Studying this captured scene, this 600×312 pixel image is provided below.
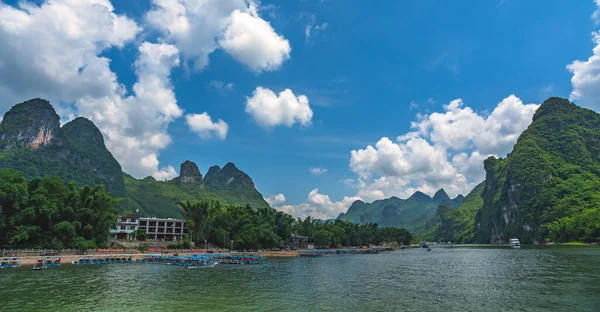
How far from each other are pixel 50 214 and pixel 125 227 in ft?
176

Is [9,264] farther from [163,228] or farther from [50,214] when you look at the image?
[163,228]

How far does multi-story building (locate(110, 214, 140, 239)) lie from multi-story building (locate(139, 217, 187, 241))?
4.60 metres

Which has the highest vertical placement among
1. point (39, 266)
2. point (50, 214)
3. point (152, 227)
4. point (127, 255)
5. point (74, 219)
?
point (152, 227)

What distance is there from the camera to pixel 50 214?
63.3 meters

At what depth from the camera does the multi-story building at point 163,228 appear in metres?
123

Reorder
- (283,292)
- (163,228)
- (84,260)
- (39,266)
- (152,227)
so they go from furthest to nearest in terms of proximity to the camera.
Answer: (163,228) < (152,227) < (84,260) < (39,266) < (283,292)

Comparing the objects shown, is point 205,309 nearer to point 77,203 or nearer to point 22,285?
point 22,285

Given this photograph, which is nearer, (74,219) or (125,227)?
(74,219)

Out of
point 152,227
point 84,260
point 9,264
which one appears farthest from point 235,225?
point 9,264

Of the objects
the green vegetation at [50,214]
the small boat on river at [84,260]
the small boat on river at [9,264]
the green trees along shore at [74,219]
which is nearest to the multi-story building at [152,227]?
the green trees along shore at [74,219]

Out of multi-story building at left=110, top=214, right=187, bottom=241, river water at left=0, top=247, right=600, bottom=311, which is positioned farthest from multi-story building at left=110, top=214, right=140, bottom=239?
river water at left=0, top=247, right=600, bottom=311

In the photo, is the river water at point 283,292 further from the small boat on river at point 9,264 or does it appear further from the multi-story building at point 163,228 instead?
the multi-story building at point 163,228

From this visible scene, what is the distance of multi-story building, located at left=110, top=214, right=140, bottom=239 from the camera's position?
11056 centimetres

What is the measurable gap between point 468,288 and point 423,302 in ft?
41.4
